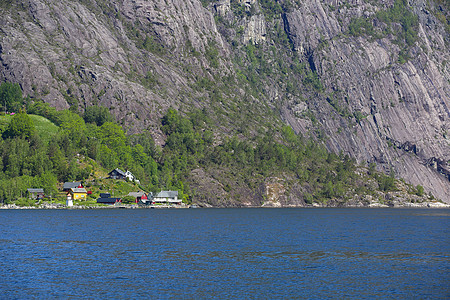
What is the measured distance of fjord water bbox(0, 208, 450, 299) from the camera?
51.3m

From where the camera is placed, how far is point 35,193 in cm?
19500

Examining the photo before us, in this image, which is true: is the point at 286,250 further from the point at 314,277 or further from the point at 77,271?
the point at 77,271

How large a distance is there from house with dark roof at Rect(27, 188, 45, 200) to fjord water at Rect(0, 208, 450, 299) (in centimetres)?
9175

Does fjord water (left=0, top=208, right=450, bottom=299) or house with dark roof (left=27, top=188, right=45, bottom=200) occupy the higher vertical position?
house with dark roof (left=27, top=188, right=45, bottom=200)

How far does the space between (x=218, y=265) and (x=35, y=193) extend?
148 meters

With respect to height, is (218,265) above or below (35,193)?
below

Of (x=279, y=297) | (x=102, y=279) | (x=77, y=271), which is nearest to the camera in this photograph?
(x=279, y=297)

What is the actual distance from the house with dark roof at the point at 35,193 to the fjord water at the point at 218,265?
91.7 m

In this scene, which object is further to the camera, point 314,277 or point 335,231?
point 335,231

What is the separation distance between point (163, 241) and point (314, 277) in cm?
3842

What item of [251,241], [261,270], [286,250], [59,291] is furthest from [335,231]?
[59,291]

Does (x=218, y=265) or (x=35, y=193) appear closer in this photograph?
(x=218, y=265)

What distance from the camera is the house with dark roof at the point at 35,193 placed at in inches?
7619

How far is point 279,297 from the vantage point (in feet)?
161
